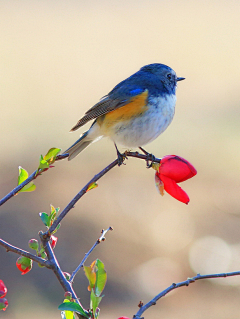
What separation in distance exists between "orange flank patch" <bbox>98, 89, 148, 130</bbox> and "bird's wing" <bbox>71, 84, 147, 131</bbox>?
4 cm

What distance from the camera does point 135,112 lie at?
3156 mm

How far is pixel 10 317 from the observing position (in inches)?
197

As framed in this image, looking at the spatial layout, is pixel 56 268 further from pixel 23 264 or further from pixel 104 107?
pixel 104 107

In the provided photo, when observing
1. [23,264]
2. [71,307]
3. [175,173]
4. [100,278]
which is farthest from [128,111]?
[71,307]

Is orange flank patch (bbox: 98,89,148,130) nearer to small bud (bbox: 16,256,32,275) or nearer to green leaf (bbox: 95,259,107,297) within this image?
small bud (bbox: 16,256,32,275)

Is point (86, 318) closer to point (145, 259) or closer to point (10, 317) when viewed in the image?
point (10, 317)

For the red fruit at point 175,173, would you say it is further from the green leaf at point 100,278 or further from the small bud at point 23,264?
the small bud at point 23,264

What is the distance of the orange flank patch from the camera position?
3.15 meters

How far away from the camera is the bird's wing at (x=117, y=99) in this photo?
3.30 metres

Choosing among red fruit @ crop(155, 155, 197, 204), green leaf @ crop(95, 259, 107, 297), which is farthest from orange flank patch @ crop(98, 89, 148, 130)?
green leaf @ crop(95, 259, 107, 297)

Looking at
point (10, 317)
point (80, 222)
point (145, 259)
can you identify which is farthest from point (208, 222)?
point (10, 317)

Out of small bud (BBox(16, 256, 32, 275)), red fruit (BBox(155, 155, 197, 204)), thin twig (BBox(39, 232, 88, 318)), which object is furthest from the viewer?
red fruit (BBox(155, 155, 197, 204))

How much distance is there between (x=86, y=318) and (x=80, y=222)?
5314 mm

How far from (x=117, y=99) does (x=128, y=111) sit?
0.28 meters
